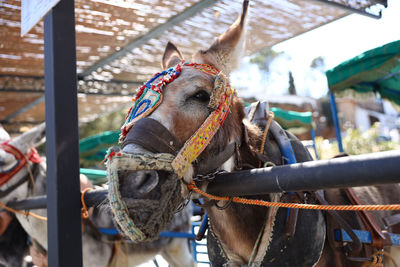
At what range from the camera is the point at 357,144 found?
14.9 meters

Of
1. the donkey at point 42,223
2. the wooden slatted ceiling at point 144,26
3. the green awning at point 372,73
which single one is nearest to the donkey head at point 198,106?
the donkey at point 42,223

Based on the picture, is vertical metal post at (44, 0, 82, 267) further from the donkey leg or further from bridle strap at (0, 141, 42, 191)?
the donkey leg

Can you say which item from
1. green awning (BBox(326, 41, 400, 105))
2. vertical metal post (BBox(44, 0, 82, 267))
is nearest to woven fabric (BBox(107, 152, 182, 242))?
vertical metal post (BBox(44, 0, 82, 267))

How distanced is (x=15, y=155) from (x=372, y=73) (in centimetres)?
416

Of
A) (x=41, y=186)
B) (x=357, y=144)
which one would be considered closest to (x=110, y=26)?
(x=41, y=186)

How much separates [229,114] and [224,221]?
547 mm

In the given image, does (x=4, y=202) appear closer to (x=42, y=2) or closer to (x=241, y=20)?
(x=42, y=2)

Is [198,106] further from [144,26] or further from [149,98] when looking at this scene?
[144,26]

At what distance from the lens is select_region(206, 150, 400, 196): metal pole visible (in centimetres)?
111

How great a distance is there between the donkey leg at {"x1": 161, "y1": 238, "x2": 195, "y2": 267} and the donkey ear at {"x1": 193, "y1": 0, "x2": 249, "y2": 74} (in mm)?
2573

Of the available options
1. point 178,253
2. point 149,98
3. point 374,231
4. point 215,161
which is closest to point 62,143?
point 149,98

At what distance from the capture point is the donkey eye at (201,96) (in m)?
1.66

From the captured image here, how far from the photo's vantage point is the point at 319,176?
124 cm

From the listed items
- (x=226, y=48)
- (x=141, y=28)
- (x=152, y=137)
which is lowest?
(x=152, y=137)
